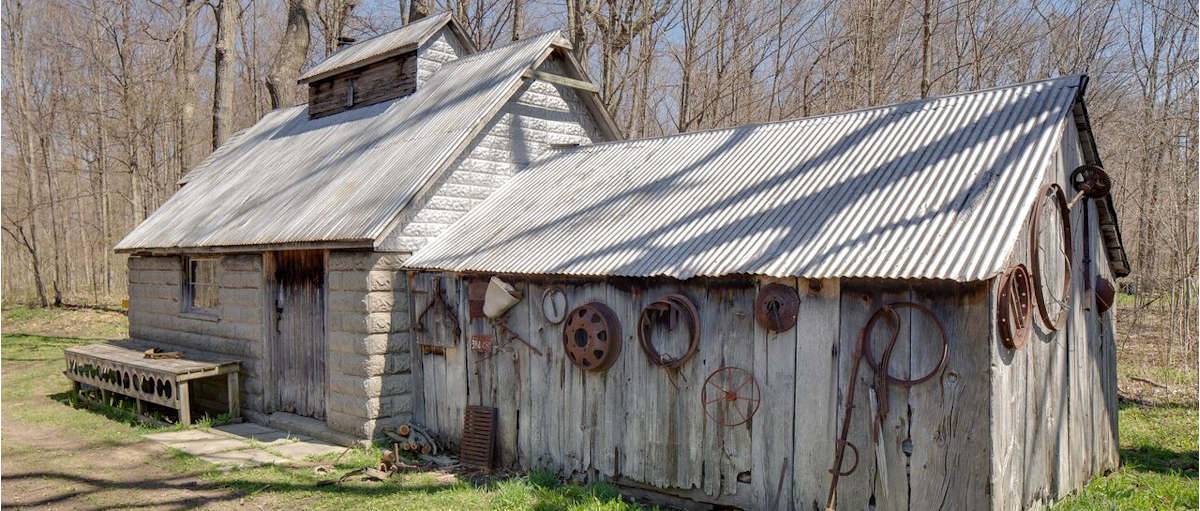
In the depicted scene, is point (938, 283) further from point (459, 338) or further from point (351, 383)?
point (351, 383)

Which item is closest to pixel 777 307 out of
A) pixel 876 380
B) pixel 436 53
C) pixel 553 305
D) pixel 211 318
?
pixel 876 380

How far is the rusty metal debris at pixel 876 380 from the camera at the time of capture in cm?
593

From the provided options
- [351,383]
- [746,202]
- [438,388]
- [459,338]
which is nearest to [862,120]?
[746,202]

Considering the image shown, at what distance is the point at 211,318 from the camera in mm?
12398

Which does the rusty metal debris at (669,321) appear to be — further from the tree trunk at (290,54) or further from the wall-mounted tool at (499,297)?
the tree trunk at (290,54)

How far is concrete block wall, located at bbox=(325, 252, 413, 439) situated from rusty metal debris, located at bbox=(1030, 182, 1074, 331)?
7.00 meters

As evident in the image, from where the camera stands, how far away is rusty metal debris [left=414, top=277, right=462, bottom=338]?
9.30 metres

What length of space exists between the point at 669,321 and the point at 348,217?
4.91m

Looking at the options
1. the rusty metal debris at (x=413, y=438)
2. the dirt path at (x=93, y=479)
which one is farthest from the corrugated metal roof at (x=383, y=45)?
the dirt path at (x=93, y=479)

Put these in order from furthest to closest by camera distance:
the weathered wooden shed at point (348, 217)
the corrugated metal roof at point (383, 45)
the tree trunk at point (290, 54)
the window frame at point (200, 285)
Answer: the tree trunk at point (290, 54) < the corrugated metal roof at point (383, 45) < the window frame at point (200, 285) < the weathered wooden shed at point (348, 217)

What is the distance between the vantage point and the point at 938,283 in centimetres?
586

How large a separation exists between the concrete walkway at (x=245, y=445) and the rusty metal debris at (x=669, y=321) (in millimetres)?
4600

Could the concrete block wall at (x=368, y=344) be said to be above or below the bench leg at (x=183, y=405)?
above

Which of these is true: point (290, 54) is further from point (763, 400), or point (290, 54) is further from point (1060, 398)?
point (1060, 398)
